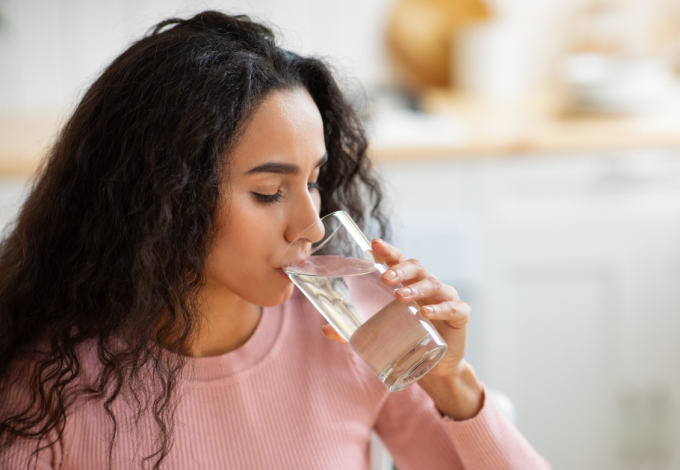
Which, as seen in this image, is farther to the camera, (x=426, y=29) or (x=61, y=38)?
(x=426, y=29)

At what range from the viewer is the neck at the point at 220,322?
90 centimetres

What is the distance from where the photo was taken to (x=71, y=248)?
2.71ft

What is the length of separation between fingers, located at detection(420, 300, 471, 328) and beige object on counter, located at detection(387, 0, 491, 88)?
5.74 ft

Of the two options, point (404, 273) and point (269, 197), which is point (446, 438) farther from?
point (269, 197)

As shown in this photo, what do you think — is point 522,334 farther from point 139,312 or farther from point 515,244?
point 139,312

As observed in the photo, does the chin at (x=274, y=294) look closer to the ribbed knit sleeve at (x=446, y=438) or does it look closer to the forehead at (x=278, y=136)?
the forehead at (x=278, y=136)

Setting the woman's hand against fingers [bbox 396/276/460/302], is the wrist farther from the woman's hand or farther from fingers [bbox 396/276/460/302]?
fingers [bbox 396/276/460/302]

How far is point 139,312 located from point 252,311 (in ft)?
0.64

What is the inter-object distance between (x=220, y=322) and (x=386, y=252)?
265 millimetres

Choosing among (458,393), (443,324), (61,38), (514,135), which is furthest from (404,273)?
(61,38)

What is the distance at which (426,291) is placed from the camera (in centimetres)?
78

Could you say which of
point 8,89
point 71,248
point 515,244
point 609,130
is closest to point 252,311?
point 71,248

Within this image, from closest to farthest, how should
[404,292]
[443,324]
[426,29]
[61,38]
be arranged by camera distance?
1. [404,292]
2. [443,324]
3. [61,38]
4. [426,29]

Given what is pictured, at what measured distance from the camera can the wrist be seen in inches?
36.2
